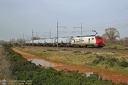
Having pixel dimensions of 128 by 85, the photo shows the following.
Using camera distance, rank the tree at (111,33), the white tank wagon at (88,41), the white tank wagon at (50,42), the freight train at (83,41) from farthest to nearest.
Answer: the tree at (111,33) → the white tank wagon at (50,42) → the freight train at (83,41) → the white tank wagon at (88,41)

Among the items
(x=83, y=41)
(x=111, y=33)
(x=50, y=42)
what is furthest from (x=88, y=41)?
(x=111, y=33)

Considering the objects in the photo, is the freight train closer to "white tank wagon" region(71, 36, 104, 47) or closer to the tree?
"white tank wagon" region(71, 36, 104, 47)

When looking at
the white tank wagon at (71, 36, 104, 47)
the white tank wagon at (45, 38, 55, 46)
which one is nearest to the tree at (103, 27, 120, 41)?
the white tank wagon at (45, 38, 55, 46)

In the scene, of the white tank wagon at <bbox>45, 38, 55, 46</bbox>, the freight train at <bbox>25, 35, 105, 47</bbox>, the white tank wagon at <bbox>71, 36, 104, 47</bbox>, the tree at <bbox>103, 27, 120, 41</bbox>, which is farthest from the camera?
the tree at <bbox>103, 27, 120, 41</bbox>

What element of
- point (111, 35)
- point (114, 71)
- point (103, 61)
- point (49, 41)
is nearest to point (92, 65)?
point (103, 61)

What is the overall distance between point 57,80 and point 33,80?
1.51 m

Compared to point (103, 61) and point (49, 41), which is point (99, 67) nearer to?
point (103, 61)

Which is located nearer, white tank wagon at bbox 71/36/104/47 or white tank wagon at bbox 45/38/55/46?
white tank wagon at bbox 71/36/104/47

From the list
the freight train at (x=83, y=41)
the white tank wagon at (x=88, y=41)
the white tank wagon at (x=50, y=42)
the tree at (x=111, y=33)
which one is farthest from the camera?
the tree at (x=111, y=33)

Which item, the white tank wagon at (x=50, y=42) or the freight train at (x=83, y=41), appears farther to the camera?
the white tank wagon at (x=50, y=42)

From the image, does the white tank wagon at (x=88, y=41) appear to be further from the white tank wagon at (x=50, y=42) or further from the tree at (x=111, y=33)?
the tree at (x=111, y=33)

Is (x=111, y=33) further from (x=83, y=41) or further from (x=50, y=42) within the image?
(x=83, y=41)

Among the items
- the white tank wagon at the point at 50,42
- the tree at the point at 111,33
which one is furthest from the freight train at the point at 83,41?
the tree at the point at 111,33

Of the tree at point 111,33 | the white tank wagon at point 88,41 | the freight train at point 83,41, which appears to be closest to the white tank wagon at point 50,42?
the freight train at point 83,41
